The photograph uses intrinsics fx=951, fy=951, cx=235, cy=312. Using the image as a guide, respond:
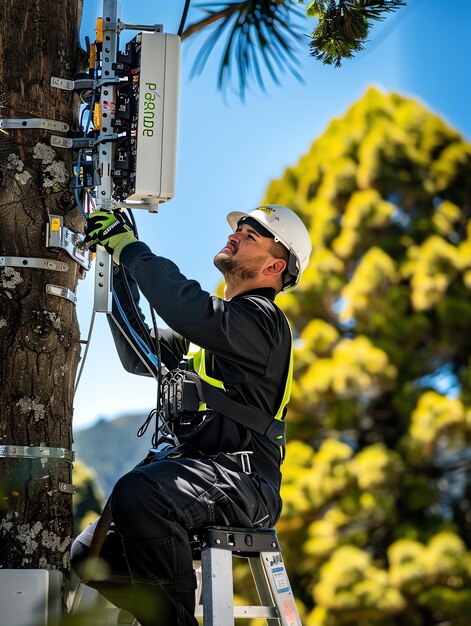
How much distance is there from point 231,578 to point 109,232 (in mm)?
1359

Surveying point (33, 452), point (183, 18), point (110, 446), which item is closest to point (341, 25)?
point (183, 18)

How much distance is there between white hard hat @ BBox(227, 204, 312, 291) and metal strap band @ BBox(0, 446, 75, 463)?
126 centimetres

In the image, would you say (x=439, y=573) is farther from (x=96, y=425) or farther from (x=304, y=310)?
(x=96, y=425)

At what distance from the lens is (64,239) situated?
3.74m

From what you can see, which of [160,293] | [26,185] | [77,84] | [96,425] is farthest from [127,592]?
[96,425]

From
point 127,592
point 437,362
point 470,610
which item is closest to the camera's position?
point 127,592

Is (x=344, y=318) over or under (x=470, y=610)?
over

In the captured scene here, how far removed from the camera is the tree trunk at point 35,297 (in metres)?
3.51

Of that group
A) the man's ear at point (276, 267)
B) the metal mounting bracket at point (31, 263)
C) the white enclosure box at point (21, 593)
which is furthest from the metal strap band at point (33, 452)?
the man's ear at point (276, 267)

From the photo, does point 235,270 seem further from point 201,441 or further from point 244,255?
point 201,441

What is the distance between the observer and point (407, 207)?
42.7ft

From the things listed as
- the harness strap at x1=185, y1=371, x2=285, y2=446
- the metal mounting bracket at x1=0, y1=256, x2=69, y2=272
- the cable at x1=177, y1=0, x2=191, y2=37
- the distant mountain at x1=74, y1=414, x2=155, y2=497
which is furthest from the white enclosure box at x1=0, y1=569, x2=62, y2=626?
the distant mountain at x1=74, y1=414, x2=155, y2=497

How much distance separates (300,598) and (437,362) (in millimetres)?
3462

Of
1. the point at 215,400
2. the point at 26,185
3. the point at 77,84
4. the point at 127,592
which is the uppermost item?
the point at 77,84
